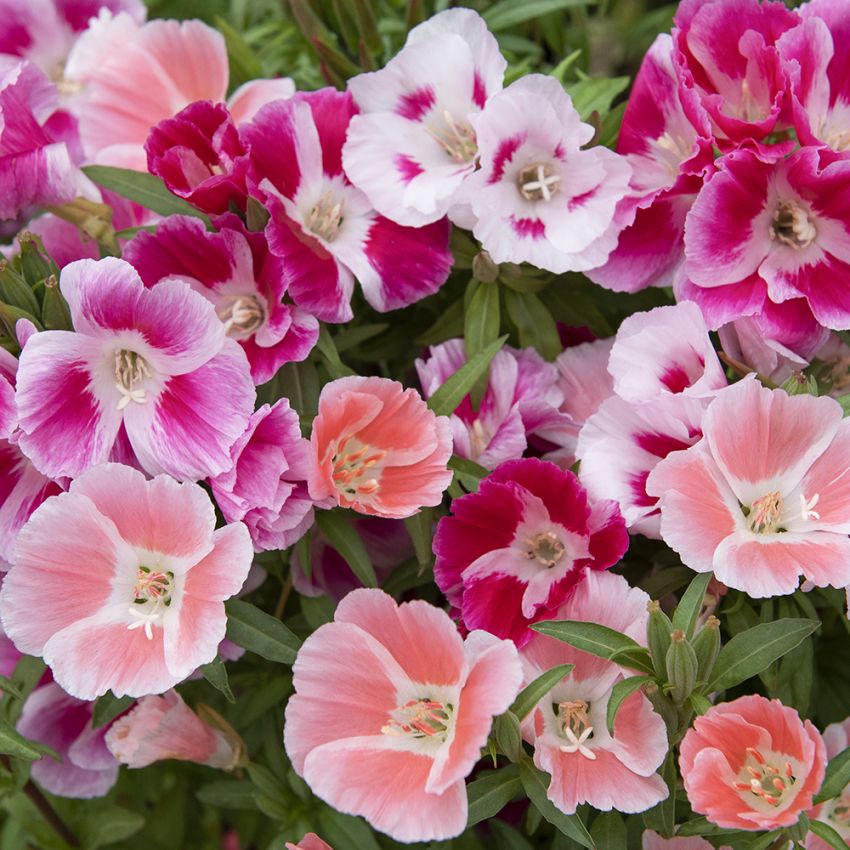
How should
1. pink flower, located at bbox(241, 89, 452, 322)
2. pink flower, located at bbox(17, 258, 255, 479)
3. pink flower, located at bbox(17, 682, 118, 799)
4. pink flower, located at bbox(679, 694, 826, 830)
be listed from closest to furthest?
1. pink flower, located at bbox(679, 694, 826, 830)
2. pink flower, located at bbox(17, 258, 255, 479)
3. pink flower, located at bbox(241, 89, 452, 322)
4. pink flower, located at bbox(17, 682, 118, 799)

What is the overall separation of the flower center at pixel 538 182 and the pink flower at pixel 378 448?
238 millimetres

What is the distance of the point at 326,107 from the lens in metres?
1.07

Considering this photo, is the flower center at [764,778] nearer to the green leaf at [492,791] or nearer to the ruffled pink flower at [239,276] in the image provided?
the green leaf at [492,791]

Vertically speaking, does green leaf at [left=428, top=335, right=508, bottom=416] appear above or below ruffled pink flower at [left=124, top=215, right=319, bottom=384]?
below

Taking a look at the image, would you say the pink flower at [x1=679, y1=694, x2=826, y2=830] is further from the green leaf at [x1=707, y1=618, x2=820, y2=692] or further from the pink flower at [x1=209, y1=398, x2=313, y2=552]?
the pink flower at [x1=209, y1=398, x2=313, y2=552]

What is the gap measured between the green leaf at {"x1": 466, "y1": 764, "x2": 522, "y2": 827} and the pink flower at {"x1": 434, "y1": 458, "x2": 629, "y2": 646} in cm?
11

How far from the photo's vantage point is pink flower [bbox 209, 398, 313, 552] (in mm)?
896

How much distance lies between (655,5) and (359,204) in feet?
4.82

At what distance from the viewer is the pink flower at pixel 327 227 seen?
998 millimetres

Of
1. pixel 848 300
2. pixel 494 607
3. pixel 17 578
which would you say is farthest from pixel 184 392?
pixel 848 300

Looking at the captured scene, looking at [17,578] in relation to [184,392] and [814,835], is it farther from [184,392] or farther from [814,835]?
[814,835]

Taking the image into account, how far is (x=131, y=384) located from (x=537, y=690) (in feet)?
1.41

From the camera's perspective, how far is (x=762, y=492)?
931 millimetres

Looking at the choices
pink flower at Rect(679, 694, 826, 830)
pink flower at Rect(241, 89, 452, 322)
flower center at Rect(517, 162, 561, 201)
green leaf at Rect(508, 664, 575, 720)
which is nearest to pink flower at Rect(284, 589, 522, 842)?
green leaf at Rect(508, 664, 575, 720)
